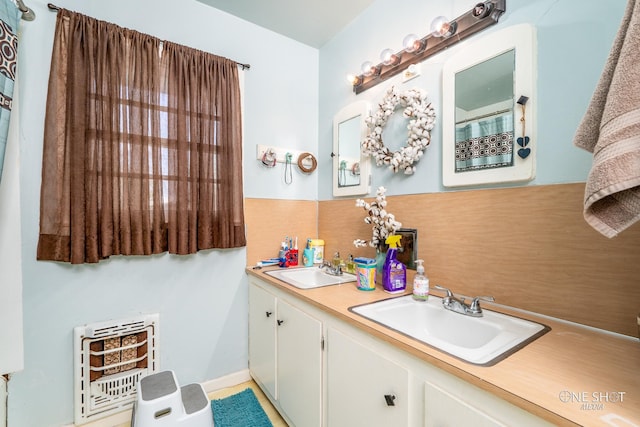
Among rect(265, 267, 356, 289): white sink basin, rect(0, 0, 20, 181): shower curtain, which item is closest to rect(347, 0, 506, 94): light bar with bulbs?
rect(265, 267, 356, 289): white sink basin

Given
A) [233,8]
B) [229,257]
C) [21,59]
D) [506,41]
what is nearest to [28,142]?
[21,59]

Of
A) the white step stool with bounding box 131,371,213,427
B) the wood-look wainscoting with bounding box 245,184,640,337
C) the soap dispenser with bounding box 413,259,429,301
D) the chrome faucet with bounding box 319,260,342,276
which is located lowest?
the white step stool with bounding box 131,371,213,427

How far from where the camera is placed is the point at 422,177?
4.74 feet

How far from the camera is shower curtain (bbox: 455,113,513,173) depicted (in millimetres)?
1102

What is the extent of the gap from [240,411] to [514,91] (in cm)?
220

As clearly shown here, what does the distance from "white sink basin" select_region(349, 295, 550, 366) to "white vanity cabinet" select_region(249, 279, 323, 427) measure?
330mm

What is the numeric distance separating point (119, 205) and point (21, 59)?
0.82 m

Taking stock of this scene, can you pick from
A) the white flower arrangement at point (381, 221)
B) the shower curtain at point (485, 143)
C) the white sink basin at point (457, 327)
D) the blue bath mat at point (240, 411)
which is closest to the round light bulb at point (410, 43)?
the shower curtain at point (485, 143)

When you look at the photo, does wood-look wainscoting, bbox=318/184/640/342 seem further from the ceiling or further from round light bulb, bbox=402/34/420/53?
the ceiling

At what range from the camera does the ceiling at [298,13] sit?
5.83 feet

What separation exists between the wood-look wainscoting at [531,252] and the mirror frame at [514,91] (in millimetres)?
72

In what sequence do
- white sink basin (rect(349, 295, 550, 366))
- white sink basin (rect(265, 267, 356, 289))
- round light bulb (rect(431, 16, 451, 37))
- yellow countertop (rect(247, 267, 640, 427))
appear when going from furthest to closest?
white sink basin (rect(265, 267, 356, 289))
round light bulb (rect(431, 16, 451, 37))
white sink basin (rect(349, 295, 550, 366))
yellow countertop (rect(247, 267, 640, 427))

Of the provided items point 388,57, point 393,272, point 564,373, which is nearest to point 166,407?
point 393,272

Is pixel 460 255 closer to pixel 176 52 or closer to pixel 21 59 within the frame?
pixel 176 52
